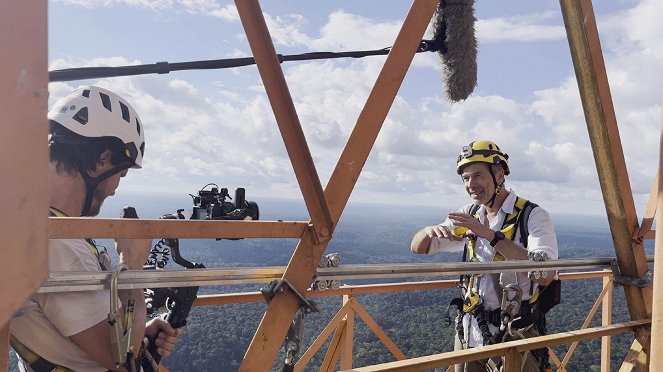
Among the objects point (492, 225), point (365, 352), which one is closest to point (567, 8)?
point (492, 225)

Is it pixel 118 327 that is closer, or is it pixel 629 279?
pixel 118 327

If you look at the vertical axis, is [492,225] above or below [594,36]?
below

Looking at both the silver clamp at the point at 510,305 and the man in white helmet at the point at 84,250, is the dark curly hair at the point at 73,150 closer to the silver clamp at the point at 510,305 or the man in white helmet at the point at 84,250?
the man in white helmet at the point at 84,250

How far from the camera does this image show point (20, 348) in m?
2.02

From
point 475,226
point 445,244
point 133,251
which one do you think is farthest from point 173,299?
point 445,244

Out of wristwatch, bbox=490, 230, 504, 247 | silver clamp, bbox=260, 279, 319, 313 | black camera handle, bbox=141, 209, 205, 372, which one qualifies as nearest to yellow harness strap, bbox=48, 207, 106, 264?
black camera handle, bbox=141, 209, 205, 372

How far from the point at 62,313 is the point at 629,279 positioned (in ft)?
11.5

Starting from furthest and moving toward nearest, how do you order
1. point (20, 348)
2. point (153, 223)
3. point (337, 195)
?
1. point (337, 195)
2. point (20, 348)
3. point (153, 223)

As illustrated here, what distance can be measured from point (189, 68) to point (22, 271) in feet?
7.66

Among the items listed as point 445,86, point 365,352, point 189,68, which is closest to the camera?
point 189,68

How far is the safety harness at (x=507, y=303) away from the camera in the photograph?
12.0 ft

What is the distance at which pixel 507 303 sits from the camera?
362 centimetres

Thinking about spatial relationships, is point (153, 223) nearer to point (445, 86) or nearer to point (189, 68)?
point (189, 68)

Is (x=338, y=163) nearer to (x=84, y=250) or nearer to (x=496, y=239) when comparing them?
(x=84, y=250)
